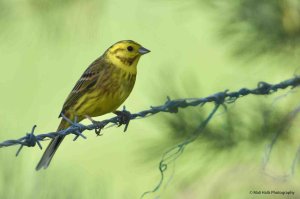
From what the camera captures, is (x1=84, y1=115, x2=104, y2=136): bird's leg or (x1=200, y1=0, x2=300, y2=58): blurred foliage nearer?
(x1=200, y1=0, x2=300, y2=58): blurred foliage

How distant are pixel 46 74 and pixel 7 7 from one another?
485 centimetres

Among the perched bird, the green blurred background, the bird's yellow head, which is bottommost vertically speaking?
the green blurred background

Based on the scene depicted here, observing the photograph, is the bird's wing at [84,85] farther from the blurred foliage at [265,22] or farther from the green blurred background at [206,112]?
the blurred foliage at [265,22]

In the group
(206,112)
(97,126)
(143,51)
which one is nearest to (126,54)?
(143,51)

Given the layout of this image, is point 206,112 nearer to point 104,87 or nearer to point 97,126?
point 97,126

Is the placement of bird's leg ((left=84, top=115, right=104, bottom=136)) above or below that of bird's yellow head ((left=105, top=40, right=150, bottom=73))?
below

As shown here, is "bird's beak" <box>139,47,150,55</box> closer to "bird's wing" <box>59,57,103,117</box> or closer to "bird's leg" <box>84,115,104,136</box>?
"bird's wing" <box>59,57,103,117</box>

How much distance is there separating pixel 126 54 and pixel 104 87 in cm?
32

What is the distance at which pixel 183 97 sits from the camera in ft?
7.23

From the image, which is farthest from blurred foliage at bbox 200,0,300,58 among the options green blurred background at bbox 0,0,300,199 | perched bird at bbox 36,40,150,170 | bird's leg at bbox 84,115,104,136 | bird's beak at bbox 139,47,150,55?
bird's beak at bbox 139,47,150,55

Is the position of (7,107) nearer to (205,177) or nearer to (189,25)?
(189,25)

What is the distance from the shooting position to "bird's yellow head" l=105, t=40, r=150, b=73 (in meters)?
4.08

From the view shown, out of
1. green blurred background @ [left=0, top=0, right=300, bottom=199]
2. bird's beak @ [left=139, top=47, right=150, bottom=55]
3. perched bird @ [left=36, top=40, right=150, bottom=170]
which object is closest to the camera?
green blurred background @ [left=0, top=0, right=300, bottom=199]

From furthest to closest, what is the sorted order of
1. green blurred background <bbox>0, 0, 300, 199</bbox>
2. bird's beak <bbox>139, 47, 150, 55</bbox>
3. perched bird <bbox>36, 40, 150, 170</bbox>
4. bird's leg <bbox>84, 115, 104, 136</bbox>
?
bird's beak <bbox>139, 47, 150, 55</bbox>, perched bird <bbox>36, 40, 150, 170</bbox>, bird's leg <bbox>84, 115, 104, 136</bbox>, green blurred background <bbox>0, 0, 300, 199</bbox>
